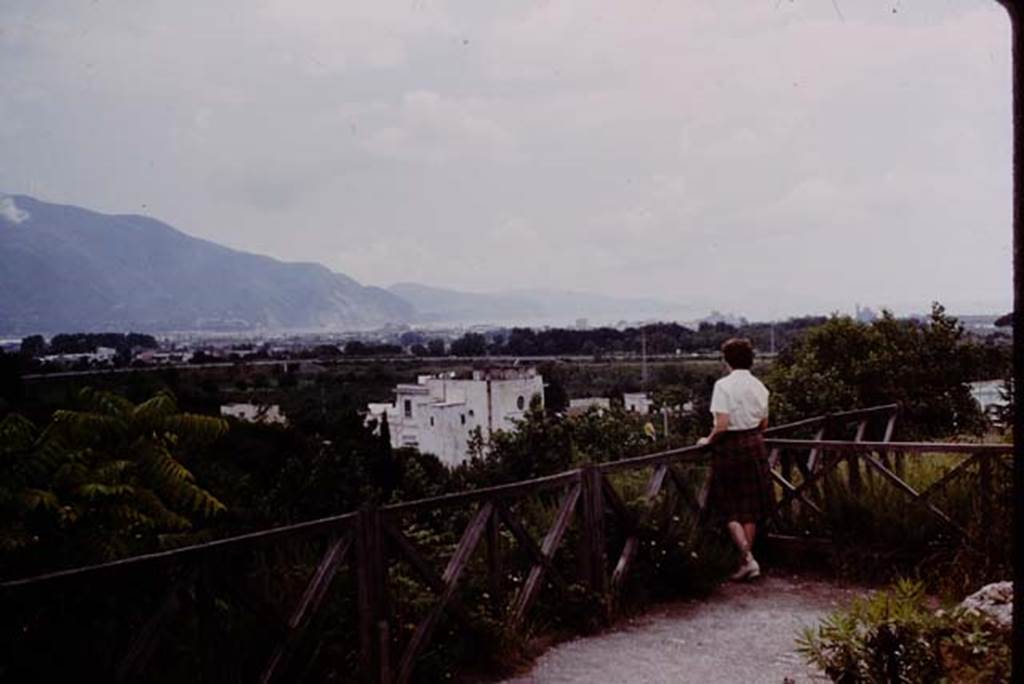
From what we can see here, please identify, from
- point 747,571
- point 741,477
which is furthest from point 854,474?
point 747,571

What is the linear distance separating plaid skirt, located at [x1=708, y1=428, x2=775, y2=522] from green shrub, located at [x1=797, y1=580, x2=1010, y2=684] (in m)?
3.20

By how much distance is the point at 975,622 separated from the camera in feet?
15.0

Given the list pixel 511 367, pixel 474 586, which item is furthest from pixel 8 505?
pixel 511 367

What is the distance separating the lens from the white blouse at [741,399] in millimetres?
7625

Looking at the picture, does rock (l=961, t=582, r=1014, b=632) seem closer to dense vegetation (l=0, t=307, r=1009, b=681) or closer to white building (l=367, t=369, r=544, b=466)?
dense vegetation (l=0, t=307, r=1009, b=681)

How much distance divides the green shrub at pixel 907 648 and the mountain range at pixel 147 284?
49.9ft

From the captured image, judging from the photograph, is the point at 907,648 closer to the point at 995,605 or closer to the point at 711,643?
the point at 995,605

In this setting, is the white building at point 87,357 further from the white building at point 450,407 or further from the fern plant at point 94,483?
the white building at point 450,407

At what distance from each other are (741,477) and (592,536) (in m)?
1.60

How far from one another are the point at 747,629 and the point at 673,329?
42315mm

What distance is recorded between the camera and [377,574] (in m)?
5.25

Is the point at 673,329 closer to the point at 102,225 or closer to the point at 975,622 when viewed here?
the point at 975,622

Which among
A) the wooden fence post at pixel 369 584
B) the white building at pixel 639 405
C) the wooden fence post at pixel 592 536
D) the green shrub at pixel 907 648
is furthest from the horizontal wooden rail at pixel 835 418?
the white building at pixel 639 405

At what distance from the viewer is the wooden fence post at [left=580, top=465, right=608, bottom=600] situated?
6.87 meters
